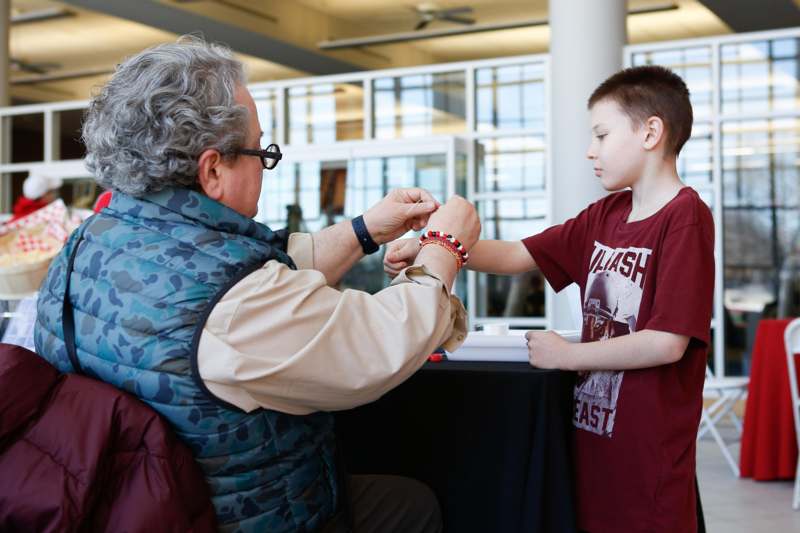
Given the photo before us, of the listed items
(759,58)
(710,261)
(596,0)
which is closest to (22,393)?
(710,261)

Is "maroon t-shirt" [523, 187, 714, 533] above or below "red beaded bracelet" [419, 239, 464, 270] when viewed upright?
below

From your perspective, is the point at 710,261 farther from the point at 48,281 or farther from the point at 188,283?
the point at 48,281

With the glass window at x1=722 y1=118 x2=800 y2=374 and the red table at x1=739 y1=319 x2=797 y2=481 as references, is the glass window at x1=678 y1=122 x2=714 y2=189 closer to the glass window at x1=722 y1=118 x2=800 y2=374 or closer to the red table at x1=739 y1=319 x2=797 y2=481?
the glass window at x1=722 y1=118 x2=800 y2=374

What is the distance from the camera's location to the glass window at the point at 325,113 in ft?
27.3

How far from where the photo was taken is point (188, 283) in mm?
1235

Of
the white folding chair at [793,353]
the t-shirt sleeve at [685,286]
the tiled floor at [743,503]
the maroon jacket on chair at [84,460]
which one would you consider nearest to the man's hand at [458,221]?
the t-shirt sleeve at [685,286]

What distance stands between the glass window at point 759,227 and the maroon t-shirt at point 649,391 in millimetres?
5740

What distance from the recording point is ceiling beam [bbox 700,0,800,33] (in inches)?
381

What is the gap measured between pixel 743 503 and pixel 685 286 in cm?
287

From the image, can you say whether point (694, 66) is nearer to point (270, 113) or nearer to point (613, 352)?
point (270, 113)

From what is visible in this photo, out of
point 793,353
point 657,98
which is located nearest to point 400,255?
point 657,98

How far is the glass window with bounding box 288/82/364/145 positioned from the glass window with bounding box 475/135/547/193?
4.30ft

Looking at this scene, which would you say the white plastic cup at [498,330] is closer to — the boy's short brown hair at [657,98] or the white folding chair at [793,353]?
the boy's short brown hair at [657,98]

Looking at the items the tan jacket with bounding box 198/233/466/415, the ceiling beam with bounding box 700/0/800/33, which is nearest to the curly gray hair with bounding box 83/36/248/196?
the tan jacket with bounding box 198/233/466/415
